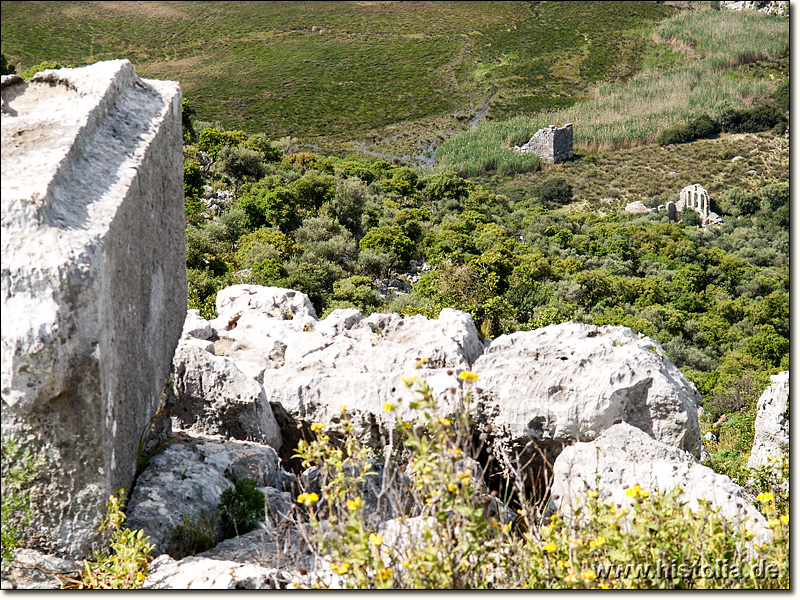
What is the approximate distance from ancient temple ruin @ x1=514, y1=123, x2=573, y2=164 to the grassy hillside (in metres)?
6.53

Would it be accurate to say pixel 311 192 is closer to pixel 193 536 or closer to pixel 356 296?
pixel 356 296

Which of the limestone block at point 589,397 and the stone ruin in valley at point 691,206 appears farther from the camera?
the stone ruin in valley at point 691,206

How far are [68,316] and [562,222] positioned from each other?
30714mm

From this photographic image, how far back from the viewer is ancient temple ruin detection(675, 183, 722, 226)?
134 ft

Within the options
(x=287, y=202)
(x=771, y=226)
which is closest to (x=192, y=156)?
(x=287, y=202)

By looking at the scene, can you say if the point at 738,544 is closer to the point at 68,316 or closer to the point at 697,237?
the point at 68,316

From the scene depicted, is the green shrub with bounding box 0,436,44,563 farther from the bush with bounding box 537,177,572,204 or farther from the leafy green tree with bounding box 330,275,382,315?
the bush with bounding box 537,177,572,204

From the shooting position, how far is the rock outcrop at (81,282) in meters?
2.97

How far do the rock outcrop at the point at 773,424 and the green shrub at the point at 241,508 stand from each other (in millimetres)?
5049

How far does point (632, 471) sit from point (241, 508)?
256cm

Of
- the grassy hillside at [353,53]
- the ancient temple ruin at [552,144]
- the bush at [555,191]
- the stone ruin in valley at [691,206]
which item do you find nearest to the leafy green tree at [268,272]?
the grassy hillside at [353,53]

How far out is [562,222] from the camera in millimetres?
32094

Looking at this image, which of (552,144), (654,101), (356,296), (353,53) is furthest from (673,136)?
(356,296)

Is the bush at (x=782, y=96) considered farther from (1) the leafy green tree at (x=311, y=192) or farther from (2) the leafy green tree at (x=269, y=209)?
(2) the leafy green tree at (x=269, y=209)
